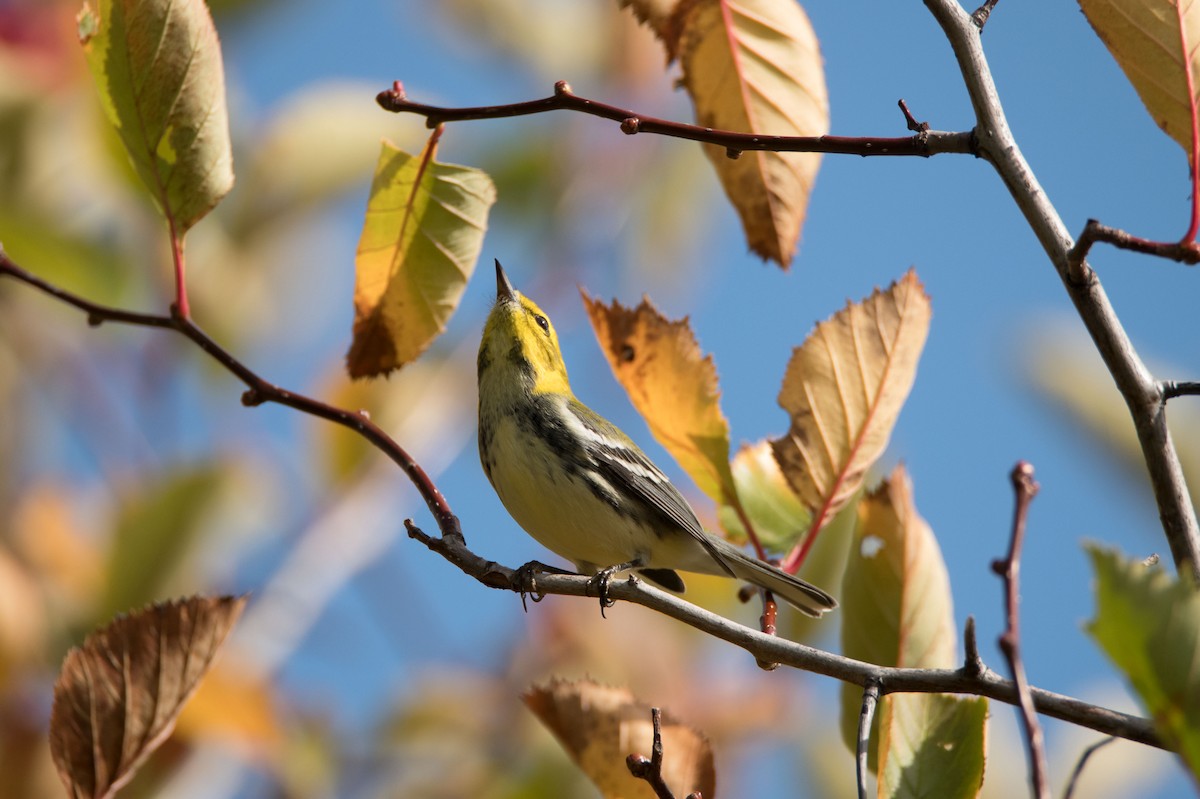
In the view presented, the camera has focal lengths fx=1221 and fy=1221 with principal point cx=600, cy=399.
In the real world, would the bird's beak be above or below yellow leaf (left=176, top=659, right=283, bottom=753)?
above

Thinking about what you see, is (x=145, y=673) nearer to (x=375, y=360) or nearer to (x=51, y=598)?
(x=375, y=360)

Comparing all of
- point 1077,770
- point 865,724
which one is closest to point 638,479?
point 865,724

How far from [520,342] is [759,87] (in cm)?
165

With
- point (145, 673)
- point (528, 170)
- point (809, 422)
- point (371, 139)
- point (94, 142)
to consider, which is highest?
point (528, 170)

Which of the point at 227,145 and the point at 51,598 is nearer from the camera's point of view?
the point at 227,145

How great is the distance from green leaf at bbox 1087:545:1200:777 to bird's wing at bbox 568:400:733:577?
1.85 metres

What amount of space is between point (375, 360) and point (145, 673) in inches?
22.7

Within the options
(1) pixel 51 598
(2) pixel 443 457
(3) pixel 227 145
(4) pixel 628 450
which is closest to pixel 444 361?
(2) pixel 443 457

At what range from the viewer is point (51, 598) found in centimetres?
266

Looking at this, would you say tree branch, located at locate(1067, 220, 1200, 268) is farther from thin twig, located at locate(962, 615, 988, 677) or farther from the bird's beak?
the bird's beak

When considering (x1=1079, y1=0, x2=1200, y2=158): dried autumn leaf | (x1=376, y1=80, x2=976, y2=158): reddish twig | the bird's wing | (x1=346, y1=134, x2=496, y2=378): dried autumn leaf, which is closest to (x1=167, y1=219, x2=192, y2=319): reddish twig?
(x1=346, y1=134, x2=496, y2=378): dried autumn leaf

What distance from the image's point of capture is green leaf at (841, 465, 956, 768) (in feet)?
5.63

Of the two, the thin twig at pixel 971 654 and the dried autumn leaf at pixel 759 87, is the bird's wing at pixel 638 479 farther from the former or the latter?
the thin twig at pixel 971 654

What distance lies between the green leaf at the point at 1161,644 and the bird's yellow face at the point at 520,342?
2.33m
